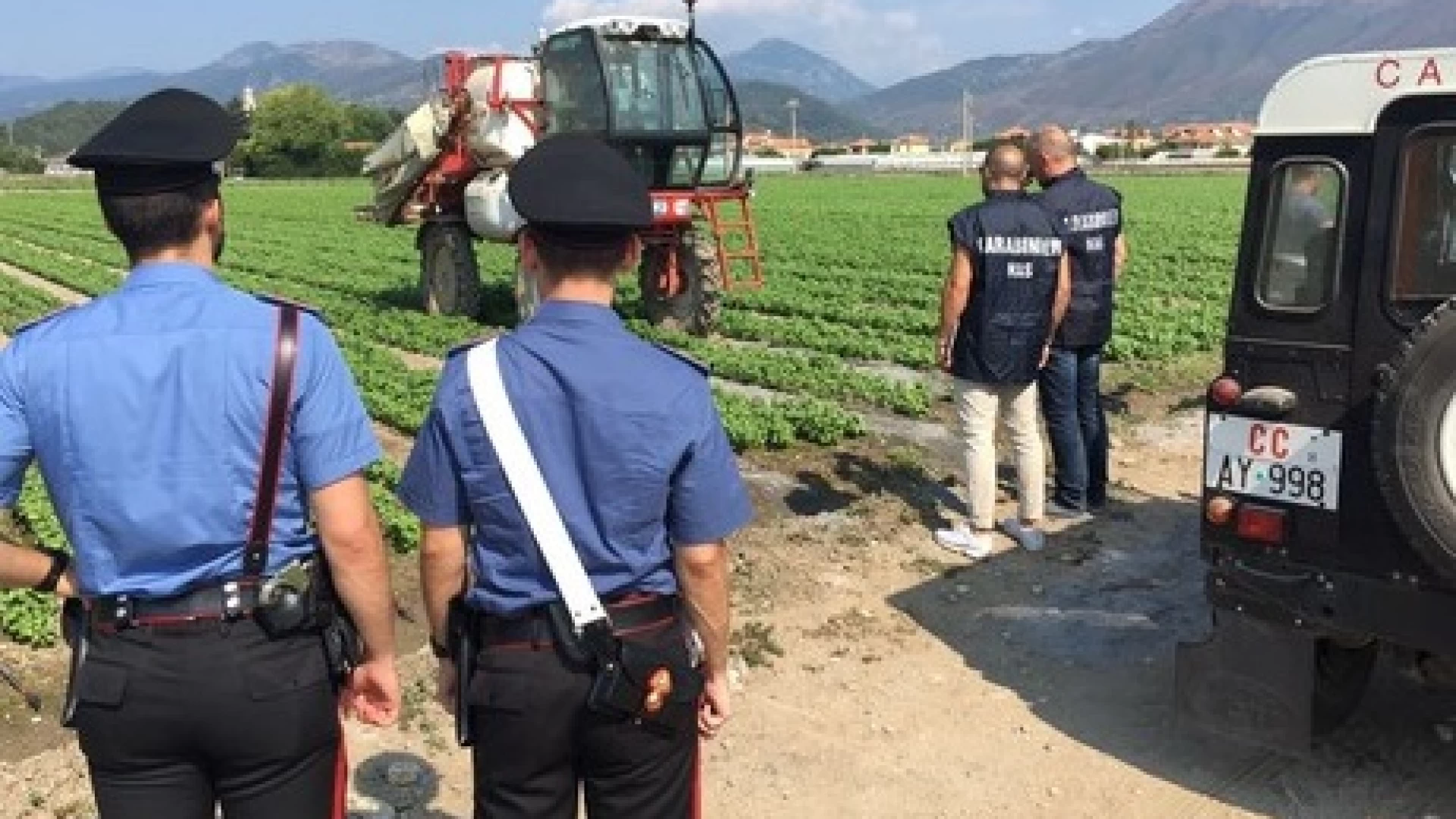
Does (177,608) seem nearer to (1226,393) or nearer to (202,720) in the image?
(202,720)

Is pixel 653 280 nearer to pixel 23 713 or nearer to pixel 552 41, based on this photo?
pixel 552 41

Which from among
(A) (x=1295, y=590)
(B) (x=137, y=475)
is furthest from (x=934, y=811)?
(B) (x=137, y=475)

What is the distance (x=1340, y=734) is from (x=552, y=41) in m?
10.8

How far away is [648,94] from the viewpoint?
13641 mm

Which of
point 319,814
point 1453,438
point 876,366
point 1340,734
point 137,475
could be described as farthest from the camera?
point 876,366

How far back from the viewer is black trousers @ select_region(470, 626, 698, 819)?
2.76 meters

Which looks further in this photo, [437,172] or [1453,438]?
[437,172]

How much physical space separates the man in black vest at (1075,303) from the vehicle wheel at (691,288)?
659 cm

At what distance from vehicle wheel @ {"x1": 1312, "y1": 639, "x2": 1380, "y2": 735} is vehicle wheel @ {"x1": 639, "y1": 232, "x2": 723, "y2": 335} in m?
9.60

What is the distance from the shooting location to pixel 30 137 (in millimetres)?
192750

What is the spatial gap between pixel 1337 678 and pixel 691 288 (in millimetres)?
9929

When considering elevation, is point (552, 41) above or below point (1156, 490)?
above

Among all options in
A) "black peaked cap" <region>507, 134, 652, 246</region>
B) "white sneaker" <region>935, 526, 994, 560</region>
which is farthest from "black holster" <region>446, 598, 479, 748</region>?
"white sneaker" <region>935, 526, 994, 560</region>

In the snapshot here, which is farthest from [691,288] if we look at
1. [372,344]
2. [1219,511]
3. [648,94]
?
[1219,511]
